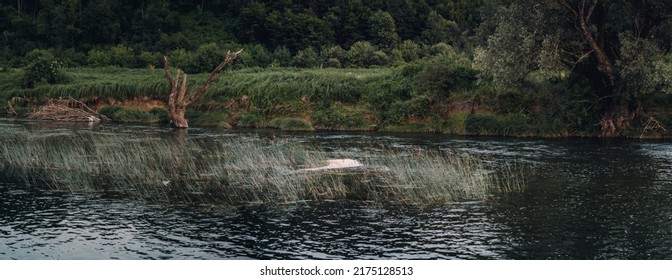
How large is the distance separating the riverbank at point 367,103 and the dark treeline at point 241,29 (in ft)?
59.4

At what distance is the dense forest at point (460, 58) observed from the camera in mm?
45312

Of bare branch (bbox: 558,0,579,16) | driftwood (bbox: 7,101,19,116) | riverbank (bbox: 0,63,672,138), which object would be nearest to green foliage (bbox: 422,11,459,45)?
riverbank (bbox: 0,63,672,138)

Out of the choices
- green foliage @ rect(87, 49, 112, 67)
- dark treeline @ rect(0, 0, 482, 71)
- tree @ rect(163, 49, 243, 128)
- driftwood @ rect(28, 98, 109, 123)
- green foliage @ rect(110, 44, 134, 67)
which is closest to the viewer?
A: tree @ rect(163, 49, 243, 128)

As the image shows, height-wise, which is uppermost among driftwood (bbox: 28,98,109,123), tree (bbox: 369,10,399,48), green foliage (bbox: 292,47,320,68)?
tree (bbox: 369,10,399,48)

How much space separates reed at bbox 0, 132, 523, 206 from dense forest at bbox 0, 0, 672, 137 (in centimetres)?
1413

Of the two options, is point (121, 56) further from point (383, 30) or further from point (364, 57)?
point (383, 30)

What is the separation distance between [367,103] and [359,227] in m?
37.7

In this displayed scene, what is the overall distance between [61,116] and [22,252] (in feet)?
148

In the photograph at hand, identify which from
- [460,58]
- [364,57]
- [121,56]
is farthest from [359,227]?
[121,56]

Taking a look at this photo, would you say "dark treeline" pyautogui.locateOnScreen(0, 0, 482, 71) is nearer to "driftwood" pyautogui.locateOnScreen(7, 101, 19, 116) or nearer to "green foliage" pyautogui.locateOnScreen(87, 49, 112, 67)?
"green foliage" pyautogui.locateOnScreen(87, 49, 112, 67)

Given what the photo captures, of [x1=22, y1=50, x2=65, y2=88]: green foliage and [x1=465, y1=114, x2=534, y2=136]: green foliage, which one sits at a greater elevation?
[x1=22, y1=50, x2=65, y2=88]: green foliage

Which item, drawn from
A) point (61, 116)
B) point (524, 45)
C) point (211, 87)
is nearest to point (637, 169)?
point (524, 45)

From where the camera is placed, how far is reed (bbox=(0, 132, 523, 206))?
2570cm

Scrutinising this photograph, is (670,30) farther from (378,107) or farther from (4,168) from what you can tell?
(4,168)
